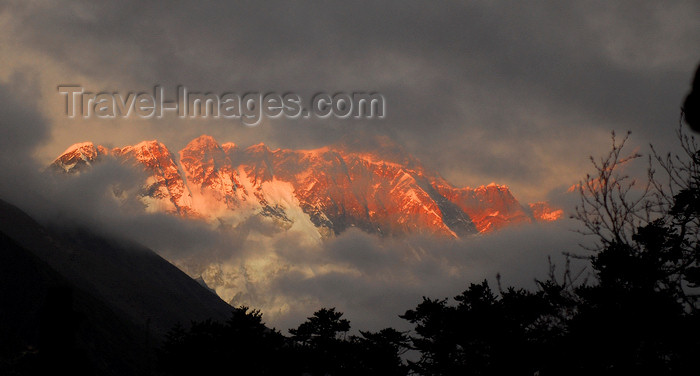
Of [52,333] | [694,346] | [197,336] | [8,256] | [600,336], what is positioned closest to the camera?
[694,346]

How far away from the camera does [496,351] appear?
130 feet

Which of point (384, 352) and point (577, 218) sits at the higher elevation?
point (577, 218)

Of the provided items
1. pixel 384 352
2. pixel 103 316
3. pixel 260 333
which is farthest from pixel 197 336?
pixel 103 316

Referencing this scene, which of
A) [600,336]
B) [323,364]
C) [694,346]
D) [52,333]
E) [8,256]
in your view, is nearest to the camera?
[694,346]

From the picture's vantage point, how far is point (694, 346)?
15.2 metres

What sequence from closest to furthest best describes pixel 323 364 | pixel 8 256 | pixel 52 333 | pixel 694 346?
pixel 694 346, pixel 52 333, pixel 323 364, pixel 8 256

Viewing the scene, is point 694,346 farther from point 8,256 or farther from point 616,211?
point 8,256

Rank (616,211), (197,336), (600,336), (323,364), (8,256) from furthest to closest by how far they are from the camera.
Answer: (8,256) < (323,364) < (197,336) < (600,336) < (616,211)

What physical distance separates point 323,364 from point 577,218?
4866 centimetres

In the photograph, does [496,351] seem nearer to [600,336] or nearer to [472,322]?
[472,322]

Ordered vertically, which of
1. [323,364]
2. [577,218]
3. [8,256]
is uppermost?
[8,256]

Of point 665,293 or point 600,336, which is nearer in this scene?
point 665,293

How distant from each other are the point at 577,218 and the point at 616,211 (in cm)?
94

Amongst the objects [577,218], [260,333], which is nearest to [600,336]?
[577,218]
